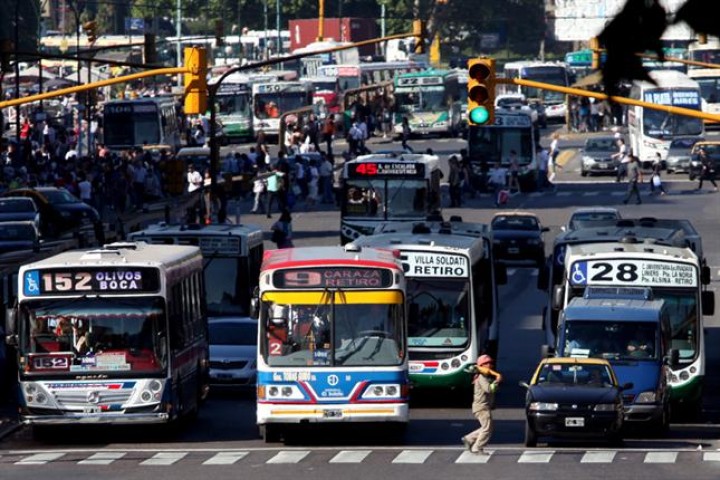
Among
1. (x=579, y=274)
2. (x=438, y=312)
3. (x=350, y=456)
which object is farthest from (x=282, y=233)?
(x=350, y=456)

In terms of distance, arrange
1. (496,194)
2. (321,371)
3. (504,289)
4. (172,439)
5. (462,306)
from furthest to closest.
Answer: (496,194), (504,289), (462,306), (172,439), (321,371)

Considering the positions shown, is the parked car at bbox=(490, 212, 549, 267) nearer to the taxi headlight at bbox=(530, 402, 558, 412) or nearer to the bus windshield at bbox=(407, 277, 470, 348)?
the bus windshield at bbox=(407, 277, 470, 348)

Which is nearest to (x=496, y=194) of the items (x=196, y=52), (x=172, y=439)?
(x=196, y=52)

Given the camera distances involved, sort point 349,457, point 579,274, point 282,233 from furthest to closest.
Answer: point 282,233
point 579,274
point 349,457

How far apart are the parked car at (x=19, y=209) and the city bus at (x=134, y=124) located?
98.5ft

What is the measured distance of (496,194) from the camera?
222 feet

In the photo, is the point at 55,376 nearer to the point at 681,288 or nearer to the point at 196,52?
the point at 196,52

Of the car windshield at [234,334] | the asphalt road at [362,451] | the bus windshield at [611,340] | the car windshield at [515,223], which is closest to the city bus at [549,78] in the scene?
the car windshield at [515,223]

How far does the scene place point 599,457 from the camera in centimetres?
2336

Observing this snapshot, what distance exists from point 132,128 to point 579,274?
50.6 meters

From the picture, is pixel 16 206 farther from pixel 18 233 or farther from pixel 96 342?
pixel 96 342

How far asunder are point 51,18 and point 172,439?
177647 mm

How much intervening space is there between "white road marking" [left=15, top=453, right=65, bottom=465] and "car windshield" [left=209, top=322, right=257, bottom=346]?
7.05m

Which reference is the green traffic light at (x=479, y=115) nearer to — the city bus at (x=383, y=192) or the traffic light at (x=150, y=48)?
the traffic light at (x=150, y=48)
